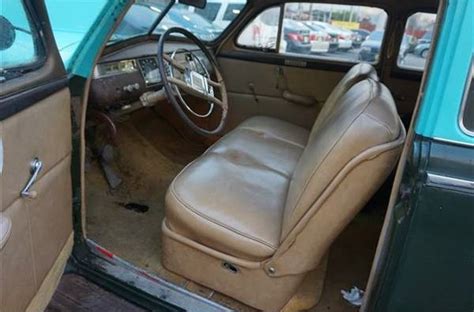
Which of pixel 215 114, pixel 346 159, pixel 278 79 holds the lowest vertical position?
pixel 215 114

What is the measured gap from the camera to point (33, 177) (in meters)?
1.05

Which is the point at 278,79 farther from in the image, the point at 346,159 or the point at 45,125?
the point at 45,125

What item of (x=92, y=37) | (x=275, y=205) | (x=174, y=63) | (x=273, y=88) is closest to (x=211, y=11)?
(x=273, y=88)

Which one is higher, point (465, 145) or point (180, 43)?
point (465, 145)

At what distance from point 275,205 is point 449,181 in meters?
0.73

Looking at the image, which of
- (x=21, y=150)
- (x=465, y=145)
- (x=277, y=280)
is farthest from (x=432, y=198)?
(x=21, y=150)

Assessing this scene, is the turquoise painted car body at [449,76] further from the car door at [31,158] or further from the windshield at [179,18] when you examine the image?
the windshield at [179,18]

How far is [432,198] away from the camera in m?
0.88

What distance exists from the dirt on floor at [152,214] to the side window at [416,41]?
91 cm

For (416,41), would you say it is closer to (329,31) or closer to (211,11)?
(329,31)

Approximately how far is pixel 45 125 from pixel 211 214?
0.59 metres

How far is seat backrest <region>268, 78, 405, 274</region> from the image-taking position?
1142 millimetres

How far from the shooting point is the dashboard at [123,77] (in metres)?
1.83

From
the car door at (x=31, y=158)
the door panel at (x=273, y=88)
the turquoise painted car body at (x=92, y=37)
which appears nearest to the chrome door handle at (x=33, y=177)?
the car door at (x=31, y=158)
